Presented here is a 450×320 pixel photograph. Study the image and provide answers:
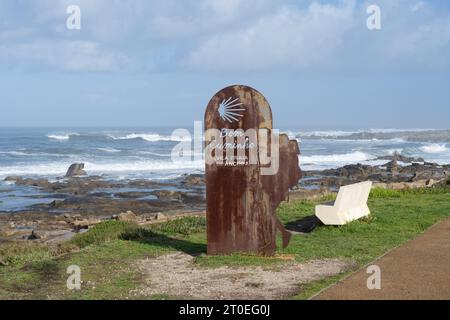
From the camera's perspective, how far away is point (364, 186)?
41.1 feet

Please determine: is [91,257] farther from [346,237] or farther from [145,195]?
[145,195]

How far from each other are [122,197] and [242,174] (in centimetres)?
1768

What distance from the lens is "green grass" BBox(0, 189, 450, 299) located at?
24.0ft

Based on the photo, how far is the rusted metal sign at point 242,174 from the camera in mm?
8906

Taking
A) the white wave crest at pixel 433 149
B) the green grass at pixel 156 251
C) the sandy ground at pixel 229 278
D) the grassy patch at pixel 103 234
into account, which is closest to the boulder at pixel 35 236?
the green grass at pixel 156 251

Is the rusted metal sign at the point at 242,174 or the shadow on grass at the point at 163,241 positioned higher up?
the rusted metal sign at the point at 242,174

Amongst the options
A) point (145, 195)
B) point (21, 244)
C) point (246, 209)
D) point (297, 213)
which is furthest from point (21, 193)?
point (246, 209)

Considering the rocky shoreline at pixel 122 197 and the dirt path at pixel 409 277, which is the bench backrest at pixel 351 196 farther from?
the rocky shoreline at pixel 122 197

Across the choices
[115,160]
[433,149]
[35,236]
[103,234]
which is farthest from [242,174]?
[433,149]

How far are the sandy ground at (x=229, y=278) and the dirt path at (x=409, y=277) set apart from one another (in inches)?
20.1

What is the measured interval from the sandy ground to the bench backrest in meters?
2.74

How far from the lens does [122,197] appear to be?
25984 millimetres

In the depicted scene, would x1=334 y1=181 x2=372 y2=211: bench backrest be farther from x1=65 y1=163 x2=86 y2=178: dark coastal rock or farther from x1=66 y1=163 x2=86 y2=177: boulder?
x1=66 y1=163 x2=86 y2=177: boulder

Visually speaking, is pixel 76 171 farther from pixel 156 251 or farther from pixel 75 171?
pixel 156 251
